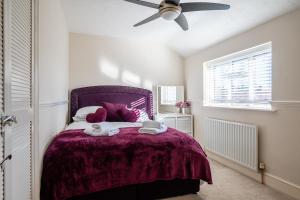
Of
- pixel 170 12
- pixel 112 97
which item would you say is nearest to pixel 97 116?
pixel 112 97

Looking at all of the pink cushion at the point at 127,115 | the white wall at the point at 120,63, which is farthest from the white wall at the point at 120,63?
the pink cushion at the point at 127,115

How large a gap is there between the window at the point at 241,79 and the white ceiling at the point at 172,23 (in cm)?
41

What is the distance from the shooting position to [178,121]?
4.29 meters

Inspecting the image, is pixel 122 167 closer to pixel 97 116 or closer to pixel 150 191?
pixel 150 191

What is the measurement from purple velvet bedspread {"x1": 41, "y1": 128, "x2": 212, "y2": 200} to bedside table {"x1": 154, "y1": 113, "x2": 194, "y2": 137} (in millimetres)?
1817

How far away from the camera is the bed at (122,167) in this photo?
182cm

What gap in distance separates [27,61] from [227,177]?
2853mm

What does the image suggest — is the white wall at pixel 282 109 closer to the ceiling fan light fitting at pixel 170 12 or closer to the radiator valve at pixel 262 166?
the radiator valve at pixel 262 166

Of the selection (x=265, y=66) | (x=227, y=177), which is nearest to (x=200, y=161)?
(x=227, y=177)

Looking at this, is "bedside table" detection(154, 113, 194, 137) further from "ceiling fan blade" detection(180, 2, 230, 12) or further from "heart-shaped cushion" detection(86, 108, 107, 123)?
"ceiling fan blade" detection(180, 2, 230, 12)

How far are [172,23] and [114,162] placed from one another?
2.62 m

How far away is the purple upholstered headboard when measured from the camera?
Answer: 3.93m

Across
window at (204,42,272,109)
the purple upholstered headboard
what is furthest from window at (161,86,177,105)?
window at (204,42,272,109)

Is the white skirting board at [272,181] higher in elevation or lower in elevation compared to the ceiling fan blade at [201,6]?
lower
